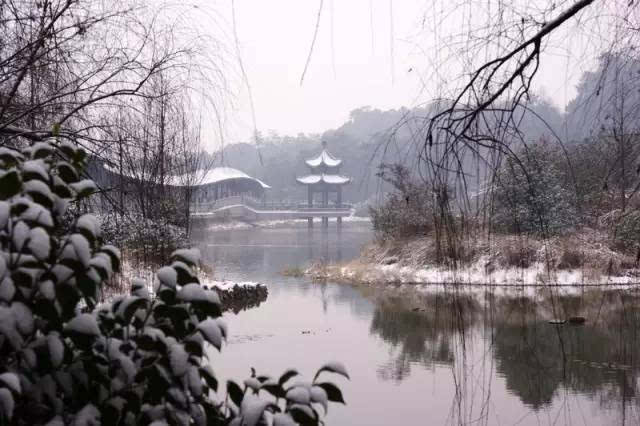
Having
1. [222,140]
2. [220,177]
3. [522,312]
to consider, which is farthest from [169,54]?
[220,177]

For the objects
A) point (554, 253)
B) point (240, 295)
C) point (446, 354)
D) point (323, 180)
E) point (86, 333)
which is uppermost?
point (323, 180)

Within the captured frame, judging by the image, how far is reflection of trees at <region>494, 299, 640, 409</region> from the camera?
15.8ft

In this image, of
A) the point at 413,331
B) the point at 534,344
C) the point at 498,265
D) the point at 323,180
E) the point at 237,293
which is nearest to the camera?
the point at 534,344

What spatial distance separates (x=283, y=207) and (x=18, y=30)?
104 feet

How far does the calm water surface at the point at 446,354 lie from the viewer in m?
4.21

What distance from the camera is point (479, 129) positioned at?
147cm

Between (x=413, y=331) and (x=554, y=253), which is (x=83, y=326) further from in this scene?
(x=554, y=253)

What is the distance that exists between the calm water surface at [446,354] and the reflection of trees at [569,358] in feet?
0.04

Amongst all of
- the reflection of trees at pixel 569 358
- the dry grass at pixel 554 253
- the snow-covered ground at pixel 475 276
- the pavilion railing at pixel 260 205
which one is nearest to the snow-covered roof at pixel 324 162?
the pavilion railing at pixel 260 205

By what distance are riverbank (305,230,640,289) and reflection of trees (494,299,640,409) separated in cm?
250

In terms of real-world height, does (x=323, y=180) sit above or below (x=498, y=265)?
above

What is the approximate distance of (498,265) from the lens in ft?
37.4

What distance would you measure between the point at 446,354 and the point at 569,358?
3.61ft

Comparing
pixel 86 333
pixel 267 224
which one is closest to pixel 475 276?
pixel 86 333
